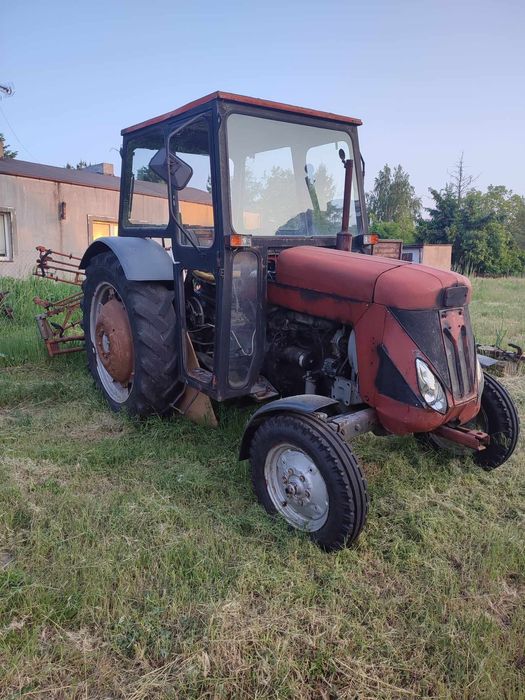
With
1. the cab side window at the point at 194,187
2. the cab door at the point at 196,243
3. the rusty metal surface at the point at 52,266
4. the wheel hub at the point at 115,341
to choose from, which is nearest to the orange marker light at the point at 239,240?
the cab door at the point at 196,243

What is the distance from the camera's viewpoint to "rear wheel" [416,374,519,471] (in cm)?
333

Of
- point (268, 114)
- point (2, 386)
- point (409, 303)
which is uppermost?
point (268, 114)

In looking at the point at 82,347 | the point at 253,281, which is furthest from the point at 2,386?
the point at 253,281

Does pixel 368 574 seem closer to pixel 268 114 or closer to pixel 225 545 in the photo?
pixel 225 545

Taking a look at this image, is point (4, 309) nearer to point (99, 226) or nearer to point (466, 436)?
point (466, 436)

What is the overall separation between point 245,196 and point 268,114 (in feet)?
1.71

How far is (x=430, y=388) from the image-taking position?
2.75 meters

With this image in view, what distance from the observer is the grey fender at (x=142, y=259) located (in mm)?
3850

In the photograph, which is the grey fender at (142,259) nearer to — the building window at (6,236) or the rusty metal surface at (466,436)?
the rusty metal surface at (466,436)

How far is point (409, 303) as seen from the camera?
278 cm

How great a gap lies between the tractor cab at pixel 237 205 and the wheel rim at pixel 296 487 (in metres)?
0.69

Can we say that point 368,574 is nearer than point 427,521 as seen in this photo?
Yes

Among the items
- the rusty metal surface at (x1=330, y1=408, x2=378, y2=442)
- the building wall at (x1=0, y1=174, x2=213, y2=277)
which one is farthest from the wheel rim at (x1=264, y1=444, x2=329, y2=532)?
the building wall at (x1=0, y1=174, x2=213, y2=277)

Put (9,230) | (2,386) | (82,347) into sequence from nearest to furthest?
(2,386) → (82,347) → (9,230)
